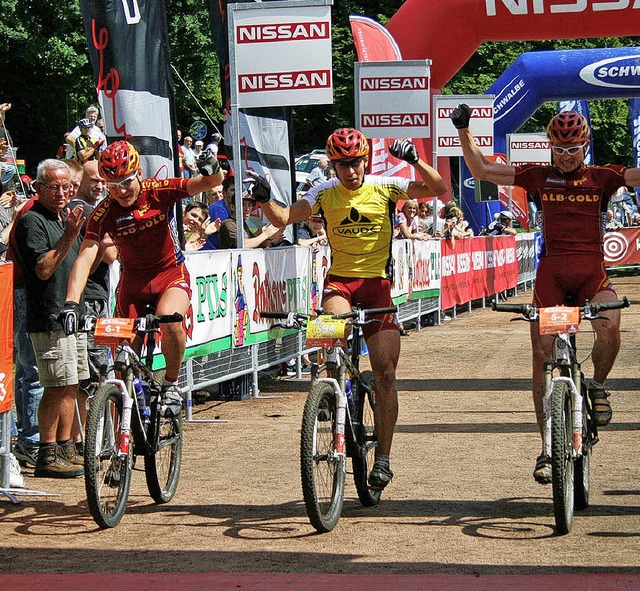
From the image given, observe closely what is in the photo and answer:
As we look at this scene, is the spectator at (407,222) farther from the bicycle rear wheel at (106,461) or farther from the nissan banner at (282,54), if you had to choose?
the bicycle rear wheel at (106,461)

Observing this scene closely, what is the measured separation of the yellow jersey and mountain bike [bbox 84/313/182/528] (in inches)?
42.6

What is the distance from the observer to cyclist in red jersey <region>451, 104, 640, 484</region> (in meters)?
7.70

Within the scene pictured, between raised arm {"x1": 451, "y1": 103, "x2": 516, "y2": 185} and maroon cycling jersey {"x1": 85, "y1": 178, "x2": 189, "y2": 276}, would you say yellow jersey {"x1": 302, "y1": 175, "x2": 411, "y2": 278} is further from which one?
maroon cycling jersey {"x1": 85, "y1": 178, "x2": 189, "y2": 276}

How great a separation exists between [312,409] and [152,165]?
4.96m


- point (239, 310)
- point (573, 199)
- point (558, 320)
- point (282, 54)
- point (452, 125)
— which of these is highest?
point (452, 125)

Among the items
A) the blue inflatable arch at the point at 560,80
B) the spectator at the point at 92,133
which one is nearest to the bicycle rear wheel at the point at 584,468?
the spectator at the point at 92,133

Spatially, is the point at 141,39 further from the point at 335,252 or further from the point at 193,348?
the point at 335,252

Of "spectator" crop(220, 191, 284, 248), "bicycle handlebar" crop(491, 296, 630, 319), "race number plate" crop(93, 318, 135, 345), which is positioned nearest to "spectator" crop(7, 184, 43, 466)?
"race number plate" crop(93, 318, 135, 345)

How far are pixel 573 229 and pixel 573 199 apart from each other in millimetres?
178

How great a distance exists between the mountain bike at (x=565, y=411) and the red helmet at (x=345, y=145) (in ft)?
4.22

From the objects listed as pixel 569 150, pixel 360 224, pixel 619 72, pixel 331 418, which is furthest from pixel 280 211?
pixel 619 72

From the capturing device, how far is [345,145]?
7.55m

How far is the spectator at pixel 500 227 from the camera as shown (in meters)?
28.8

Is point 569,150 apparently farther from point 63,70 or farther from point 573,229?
point 63,70
